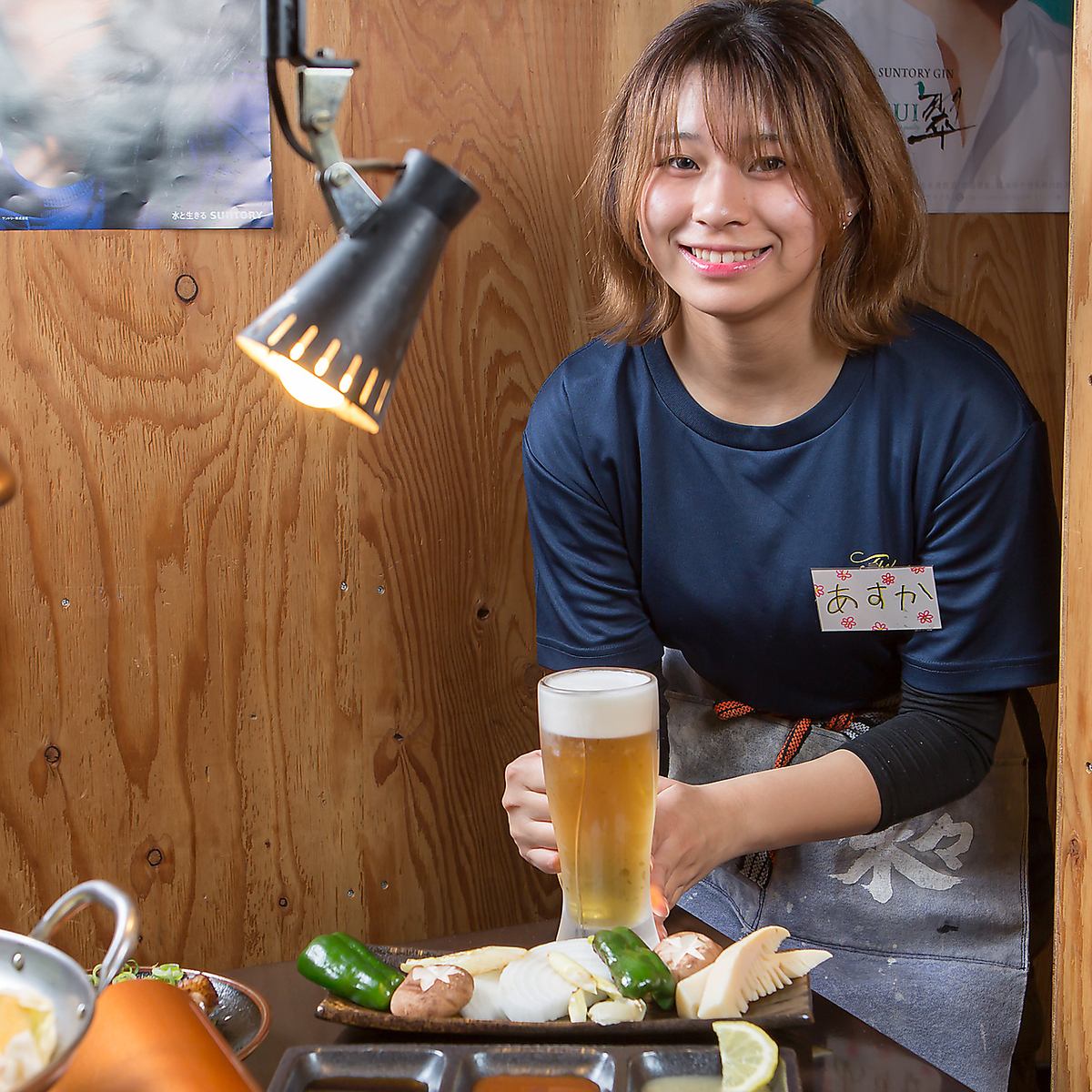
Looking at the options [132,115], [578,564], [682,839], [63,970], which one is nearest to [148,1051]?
[63,970]

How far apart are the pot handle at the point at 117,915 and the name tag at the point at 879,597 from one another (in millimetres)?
1002

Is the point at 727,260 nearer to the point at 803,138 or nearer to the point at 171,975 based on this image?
the point at 803,138

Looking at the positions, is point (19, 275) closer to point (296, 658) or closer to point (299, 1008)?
point (296, 658)

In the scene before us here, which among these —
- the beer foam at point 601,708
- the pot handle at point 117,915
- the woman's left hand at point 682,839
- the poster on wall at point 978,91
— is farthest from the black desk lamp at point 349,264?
the poster on wall at point 978,91

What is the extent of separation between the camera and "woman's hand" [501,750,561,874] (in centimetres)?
135

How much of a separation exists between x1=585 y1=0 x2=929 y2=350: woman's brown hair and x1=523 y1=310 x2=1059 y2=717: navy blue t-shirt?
0.21 ft

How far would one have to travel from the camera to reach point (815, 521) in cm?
155

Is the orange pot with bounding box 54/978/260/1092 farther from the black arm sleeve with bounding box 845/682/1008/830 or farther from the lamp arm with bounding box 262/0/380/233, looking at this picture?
the black arm sleeve with bounding box 845/682/1008/830

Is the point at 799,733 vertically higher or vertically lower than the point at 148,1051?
lower

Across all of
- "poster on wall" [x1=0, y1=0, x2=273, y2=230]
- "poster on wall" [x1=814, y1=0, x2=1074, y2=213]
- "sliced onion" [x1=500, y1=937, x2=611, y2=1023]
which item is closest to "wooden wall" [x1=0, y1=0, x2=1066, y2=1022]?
"poster on wall" [x1=0, y1=0, x2=273, y2=230]

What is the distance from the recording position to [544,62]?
6.06 ft

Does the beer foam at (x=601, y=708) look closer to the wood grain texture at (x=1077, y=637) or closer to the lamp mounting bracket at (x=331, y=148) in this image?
the wood grain texture at (x=1077, y=637)

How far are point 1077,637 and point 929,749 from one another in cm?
44

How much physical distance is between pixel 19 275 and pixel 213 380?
28 centimetres
